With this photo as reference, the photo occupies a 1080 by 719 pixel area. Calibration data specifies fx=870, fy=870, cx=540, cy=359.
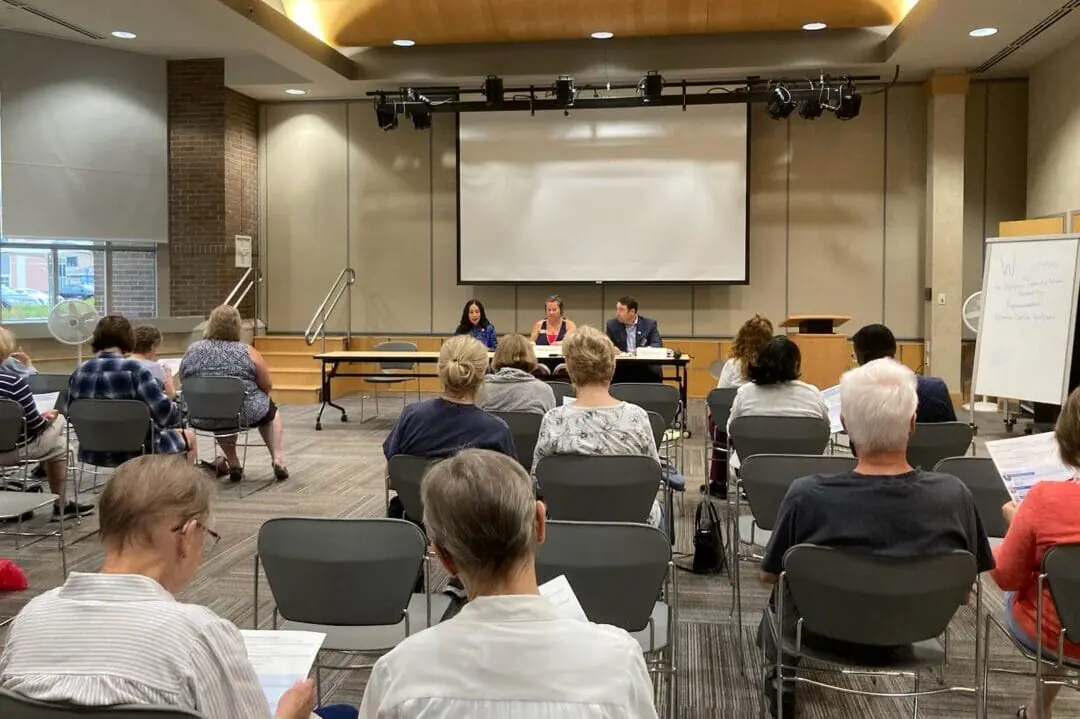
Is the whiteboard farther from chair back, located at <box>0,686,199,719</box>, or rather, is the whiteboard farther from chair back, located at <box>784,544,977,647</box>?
chair back, located at <box>0,686,199,719</box>

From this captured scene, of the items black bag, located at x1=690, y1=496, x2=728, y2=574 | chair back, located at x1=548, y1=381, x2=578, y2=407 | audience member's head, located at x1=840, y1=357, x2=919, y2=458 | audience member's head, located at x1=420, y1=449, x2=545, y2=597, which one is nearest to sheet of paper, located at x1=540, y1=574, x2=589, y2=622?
audience member's head, located at x1=420, y1=449, x2=545, y2=597

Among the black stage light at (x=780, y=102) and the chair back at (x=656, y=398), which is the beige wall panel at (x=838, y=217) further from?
the chair back at (x=656, y=398)

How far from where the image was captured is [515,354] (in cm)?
466

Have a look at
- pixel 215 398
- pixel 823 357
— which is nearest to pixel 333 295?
pixel 215 398

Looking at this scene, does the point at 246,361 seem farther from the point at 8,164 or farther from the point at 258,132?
the point at 258,132

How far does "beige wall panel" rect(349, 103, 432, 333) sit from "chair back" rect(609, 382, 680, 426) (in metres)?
6.36

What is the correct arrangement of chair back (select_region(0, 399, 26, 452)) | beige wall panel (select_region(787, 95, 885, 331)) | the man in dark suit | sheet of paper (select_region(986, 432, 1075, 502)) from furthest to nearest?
1. beige wall panel (select_region(787, 95, 885, 331))
2. the man in dark suit
3. chair back (select_region(0, 399, 26, 452))
4. sheet of paper (select_region(986, 432, 1075, 502))

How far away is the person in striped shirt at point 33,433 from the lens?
15.5 ft

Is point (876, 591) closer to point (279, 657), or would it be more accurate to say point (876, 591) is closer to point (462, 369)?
point (279, 657)

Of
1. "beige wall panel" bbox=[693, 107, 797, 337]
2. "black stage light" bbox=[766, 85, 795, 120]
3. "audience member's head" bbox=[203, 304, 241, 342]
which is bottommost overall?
"audience member's head" bbox=[203, 304, 241, 342]

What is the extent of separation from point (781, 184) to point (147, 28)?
7479 mm

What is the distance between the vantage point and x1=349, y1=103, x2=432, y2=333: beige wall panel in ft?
38.2

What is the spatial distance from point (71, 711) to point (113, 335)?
4.17 metres

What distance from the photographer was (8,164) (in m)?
9.17
